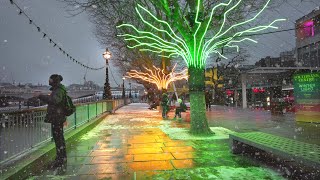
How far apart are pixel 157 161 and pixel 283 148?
→ 2795 millimetres

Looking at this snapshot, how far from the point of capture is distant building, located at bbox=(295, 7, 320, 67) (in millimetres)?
40906

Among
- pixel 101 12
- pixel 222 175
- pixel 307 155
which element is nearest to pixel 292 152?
pixel 307 155

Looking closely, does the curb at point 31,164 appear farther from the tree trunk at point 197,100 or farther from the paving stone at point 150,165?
the tree trunk at point 197,100

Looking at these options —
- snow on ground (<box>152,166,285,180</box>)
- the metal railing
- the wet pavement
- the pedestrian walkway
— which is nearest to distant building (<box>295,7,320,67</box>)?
the wet pavement

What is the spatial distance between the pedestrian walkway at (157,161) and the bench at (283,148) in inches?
15.2

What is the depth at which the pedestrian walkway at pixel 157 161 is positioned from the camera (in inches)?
230

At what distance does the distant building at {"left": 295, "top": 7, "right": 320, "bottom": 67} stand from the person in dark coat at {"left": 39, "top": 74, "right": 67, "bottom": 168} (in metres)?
39.2

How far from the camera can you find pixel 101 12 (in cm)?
2094

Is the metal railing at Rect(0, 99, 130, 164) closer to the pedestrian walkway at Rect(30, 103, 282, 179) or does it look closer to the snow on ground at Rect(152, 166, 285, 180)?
the pedestrian walkway at Rect(30, 103, 282, 179)

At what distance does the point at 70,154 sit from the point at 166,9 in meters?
6.43

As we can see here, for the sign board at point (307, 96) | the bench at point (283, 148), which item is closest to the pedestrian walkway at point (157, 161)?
the bench at point (283, 148)

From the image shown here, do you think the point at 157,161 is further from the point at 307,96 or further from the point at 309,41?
the point at 309,41

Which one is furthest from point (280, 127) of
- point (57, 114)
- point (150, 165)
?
point (57, 114)

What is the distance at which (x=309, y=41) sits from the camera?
43.6 metres
